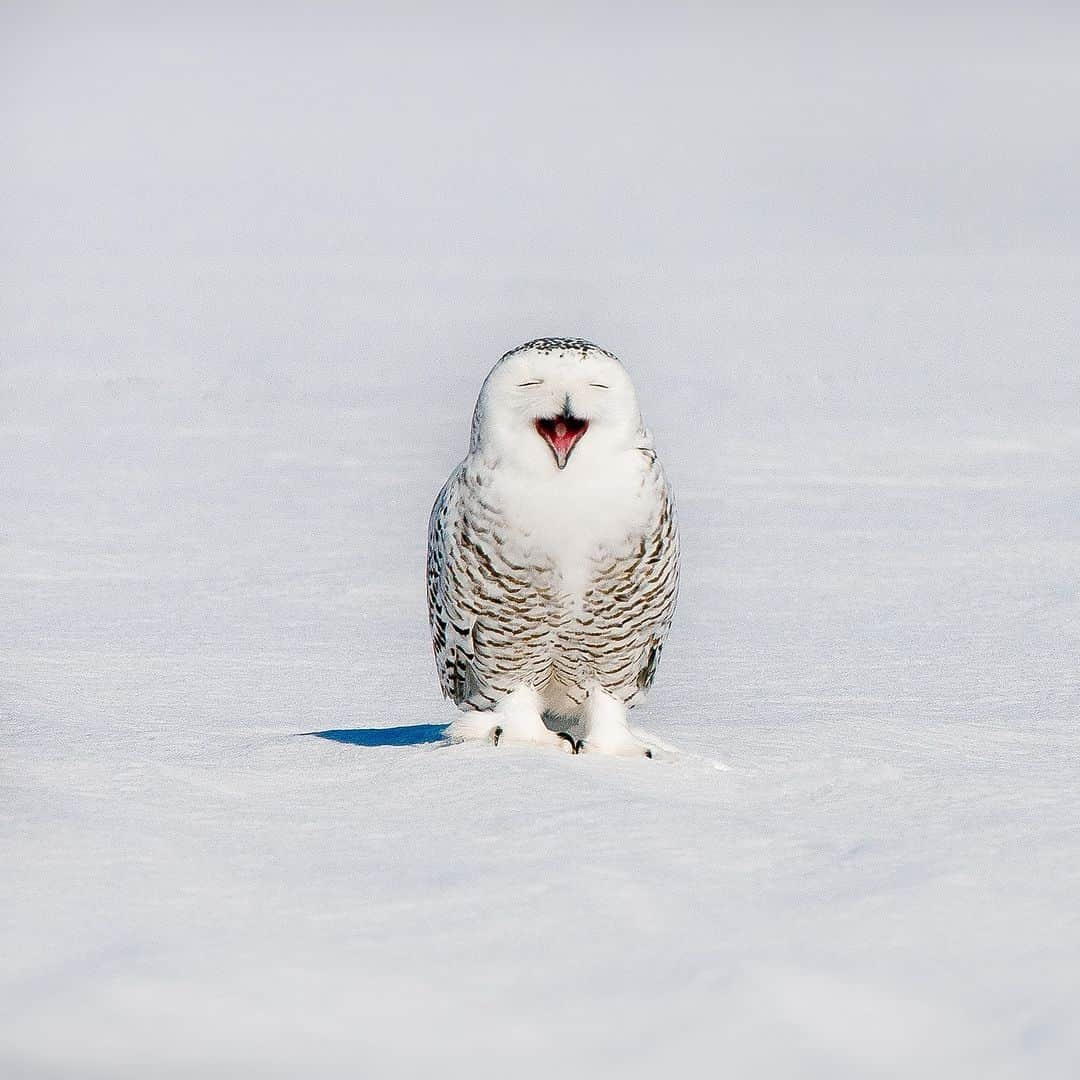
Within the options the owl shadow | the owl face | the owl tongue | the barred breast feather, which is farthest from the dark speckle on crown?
the owl shadow

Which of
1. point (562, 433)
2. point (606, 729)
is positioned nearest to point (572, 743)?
point (606, 729)

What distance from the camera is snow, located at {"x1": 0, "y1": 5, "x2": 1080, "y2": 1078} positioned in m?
2.40

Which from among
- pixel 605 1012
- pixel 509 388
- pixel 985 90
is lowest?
pixel 605 1012

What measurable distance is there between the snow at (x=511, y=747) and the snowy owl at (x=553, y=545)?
1.02 ft

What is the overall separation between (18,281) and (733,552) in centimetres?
1292

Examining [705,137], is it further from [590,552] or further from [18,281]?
[590,552]

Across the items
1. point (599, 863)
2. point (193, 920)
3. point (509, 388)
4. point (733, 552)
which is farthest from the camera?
point (733, 552)

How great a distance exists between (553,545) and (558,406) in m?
0.31

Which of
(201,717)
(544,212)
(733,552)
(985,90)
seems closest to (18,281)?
(544,212)

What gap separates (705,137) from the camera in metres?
38.9

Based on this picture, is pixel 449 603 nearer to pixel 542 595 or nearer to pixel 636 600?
pixel 542 595

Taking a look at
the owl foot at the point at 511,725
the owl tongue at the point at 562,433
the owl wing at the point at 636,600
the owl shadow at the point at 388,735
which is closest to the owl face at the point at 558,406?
the owl tongue at the point at 562,433

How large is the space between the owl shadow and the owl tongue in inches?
33.1

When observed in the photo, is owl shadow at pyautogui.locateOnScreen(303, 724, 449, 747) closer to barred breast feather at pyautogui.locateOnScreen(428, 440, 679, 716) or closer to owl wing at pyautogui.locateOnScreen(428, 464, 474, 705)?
owl wing at pyautogui.locateOnScreen(428, 464, 474, 705)
